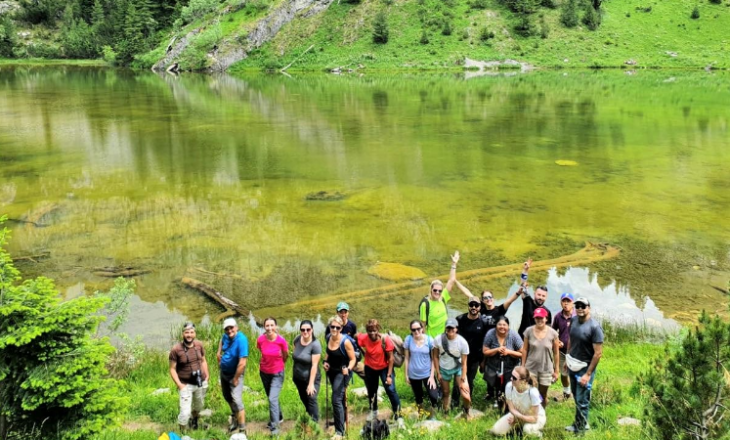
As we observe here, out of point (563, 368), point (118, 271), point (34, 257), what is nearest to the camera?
point (563, 368)

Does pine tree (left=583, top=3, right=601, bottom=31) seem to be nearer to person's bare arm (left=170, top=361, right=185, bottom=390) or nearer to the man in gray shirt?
the man in gray shirt

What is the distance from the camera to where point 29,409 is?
17.4ft

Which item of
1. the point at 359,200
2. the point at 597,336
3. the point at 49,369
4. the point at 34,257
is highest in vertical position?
the point at 49,369

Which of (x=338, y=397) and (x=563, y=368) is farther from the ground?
(x=338, y=397)

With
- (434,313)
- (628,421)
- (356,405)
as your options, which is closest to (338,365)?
(356,405)

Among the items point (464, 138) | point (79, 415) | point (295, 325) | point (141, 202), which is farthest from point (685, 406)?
point (464, 138)

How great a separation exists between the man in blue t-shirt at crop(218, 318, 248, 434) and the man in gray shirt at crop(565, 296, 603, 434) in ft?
16.3

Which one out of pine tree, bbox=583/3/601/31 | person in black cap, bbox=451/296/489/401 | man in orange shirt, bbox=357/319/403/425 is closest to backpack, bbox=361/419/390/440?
man in orange shirt, bbox=357/319/403/425

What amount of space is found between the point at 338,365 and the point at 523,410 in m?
2.81

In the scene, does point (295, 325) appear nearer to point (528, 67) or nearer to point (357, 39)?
point (528, 67)

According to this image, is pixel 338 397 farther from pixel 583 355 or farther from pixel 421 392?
pixel 583 355

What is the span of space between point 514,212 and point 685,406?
14.8 m

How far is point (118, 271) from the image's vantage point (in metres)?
14.5

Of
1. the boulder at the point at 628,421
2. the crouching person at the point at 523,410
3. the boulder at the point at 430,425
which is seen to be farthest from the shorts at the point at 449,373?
the boulder at the point at 628,421
